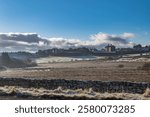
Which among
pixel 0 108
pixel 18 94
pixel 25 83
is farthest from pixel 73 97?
pixel 25 83

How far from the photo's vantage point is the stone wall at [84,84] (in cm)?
3550

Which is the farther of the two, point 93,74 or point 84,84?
point 93,74

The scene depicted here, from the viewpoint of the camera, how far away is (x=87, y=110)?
1727cm

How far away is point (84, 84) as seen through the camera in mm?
38531

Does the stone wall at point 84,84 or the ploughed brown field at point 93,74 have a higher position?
the stone wall at point 84,84

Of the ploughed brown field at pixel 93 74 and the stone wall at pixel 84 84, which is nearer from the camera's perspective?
the stone wall at pixel 84 84

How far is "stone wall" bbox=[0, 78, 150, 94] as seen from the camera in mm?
35500

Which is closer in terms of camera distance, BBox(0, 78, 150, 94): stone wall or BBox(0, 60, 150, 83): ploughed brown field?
BBox(0, 78, 150, 94): stone wall

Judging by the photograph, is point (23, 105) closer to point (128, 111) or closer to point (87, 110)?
A: point (87, 110)

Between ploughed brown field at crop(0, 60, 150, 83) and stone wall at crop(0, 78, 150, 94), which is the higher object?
stone wall at crop(0, 78, 150, 94)

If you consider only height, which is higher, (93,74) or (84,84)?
(84,84)

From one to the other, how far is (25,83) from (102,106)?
997 inches

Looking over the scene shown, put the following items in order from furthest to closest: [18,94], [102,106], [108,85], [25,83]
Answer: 1. [25,83]
2. [108,85]
3. [18,94]
4. [102,106]

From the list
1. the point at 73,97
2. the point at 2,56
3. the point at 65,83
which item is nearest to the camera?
the point at 73,97
